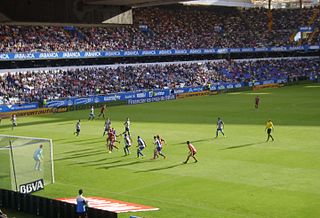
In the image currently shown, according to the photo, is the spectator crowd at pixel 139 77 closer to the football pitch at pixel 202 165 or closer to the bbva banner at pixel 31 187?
the football pitch at pixel 202 165

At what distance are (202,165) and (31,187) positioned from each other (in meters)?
9.12

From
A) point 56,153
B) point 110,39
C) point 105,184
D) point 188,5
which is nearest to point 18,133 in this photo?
point 56,153

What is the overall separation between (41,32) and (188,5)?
32354 millimetres

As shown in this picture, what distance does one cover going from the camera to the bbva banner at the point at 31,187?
20703 mm

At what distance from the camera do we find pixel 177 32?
8288cm

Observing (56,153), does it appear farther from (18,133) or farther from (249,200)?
(249,200)

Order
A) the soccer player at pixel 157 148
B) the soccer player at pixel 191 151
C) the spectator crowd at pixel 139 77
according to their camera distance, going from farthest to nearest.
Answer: the spectator crowd at pixel 139 77 → the soccer player at pixel 157 148 → the soccer player at pixel 191 151

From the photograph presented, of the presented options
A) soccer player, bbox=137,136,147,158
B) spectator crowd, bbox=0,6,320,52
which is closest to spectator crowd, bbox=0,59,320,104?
spectator crowd, bbox=0,6,320,52

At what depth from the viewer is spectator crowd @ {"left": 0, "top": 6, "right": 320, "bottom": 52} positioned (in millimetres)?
62969

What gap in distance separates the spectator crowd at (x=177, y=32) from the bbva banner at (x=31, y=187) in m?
38.6

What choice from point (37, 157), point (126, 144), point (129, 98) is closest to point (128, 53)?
point (129, 98)

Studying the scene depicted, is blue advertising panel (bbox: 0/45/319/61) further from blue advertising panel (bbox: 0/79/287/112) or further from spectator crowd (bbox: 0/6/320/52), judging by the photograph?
blue advertising panel (bbox: 0/79/287/112)

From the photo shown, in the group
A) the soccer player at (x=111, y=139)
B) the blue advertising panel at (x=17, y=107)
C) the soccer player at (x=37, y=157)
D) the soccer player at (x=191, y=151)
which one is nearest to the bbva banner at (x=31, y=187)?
the soccer player at (x=37, y=157)

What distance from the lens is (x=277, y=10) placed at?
102m
